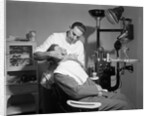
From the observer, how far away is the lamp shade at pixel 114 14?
5.91 ft

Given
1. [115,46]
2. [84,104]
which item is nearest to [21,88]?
[84,104]

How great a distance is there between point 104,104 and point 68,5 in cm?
82

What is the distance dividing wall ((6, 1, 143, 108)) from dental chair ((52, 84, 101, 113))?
0.69 ft

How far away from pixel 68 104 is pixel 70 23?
62cm

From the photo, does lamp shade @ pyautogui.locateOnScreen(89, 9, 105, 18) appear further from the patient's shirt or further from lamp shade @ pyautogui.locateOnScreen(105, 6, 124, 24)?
the patient's shirt

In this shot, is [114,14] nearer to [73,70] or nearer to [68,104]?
[73,70]

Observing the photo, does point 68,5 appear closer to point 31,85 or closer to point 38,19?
point 38,19

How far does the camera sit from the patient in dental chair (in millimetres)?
1728

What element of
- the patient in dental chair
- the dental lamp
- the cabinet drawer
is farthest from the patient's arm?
the cabinet drawer

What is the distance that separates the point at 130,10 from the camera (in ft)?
6.05

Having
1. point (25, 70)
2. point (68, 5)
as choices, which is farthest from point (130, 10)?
point (25, 70)

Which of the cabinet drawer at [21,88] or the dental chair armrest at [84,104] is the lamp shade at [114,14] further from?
the cabinet drawer at [21,88]

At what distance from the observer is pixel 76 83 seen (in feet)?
5.77

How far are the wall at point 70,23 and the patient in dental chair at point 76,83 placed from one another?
99 millimetres
